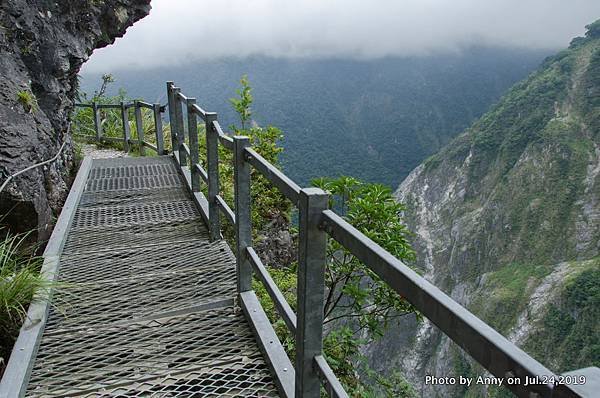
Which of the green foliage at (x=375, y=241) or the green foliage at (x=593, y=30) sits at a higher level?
the green foliage at (x=593, y=30)

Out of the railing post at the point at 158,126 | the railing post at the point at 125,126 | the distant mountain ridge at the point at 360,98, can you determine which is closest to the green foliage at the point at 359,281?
the railing post at the point at 158,126

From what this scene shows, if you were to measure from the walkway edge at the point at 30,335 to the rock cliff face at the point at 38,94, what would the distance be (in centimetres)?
20

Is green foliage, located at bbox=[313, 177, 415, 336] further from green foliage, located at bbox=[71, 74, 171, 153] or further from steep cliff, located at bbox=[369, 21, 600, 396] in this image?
steep cliff, located at bbox=[369, 21, 600, 396]

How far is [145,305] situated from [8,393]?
1062 millimetres

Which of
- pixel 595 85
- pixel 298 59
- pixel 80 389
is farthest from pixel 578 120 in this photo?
pixel 298 59

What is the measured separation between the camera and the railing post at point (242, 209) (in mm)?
3104

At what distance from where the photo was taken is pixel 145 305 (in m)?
3.37

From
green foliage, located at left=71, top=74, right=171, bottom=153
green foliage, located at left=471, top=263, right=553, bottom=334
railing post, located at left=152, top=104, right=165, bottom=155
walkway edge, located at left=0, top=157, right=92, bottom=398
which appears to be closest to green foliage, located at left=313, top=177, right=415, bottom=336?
walkway edge, located at left=0, top=157, right=92, bottom=398

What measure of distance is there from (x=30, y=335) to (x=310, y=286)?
177 centimetres

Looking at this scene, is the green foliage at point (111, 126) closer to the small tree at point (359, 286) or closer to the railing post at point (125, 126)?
the railing post at point (125, 126)

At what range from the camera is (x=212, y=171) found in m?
4.25

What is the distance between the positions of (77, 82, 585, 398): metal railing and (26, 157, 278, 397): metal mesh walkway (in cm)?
18

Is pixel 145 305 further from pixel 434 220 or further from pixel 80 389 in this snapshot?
pixel 434 220

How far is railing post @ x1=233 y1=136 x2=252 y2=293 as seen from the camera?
310 cm
